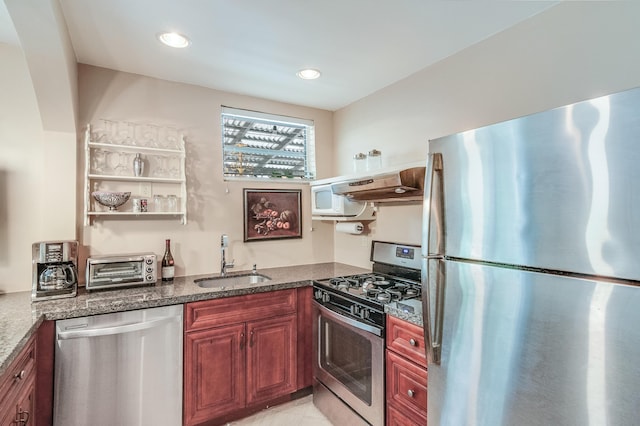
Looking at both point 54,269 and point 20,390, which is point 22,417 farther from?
point 54,269

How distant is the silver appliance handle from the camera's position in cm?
135

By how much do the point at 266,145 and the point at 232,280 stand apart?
4.29 feet

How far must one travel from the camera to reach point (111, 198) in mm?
2318

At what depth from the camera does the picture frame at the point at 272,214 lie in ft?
9.88

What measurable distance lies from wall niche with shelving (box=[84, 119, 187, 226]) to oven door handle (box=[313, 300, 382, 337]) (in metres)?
1.30

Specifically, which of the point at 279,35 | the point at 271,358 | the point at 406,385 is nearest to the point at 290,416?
the point at 271,358

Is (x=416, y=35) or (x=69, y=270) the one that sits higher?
(x=416, y=35)

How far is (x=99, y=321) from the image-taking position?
1.90 metres

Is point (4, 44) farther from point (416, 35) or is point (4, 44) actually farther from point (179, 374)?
point (416, 35)

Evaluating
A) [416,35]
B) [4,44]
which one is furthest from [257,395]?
[4,44]

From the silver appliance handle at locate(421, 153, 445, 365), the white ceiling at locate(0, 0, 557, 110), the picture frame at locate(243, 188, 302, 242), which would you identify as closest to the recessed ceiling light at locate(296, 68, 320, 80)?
the white ceiling at locate(0, 0, 557, 110)

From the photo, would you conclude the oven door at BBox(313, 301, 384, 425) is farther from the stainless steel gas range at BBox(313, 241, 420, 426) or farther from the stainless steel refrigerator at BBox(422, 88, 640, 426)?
the stainless steel refrigerator at BBox(422, 88, 640, 426)

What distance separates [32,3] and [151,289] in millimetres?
1674

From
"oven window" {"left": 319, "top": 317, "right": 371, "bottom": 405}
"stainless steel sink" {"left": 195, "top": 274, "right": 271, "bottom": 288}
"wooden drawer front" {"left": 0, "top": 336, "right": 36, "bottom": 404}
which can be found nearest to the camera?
"wooden drawer front" {"left": 0, "top": 336, "right": 36, "bottom": 404}
